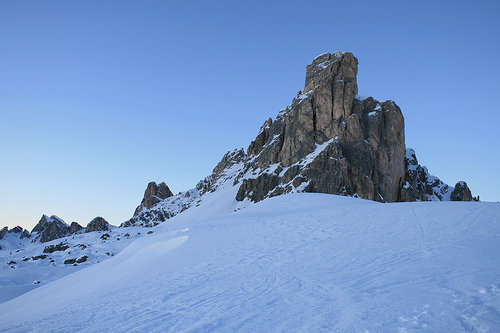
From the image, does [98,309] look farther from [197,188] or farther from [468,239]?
[197,188]

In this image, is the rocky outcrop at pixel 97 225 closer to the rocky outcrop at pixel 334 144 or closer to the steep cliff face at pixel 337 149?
the steep cliff face at pixel 337 149

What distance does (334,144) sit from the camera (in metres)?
64.2

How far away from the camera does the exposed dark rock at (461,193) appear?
8675cm

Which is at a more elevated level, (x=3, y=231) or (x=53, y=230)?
(x=3, y=231)

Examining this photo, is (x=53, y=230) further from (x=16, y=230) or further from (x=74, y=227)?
(x=16, y=230)

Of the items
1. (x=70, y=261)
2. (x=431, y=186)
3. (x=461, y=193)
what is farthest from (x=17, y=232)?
(x=461, y=193)

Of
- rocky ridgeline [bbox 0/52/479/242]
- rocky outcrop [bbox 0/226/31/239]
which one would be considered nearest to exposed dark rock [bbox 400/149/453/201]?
rocky ridgeline [bbox 0/52/479/242]

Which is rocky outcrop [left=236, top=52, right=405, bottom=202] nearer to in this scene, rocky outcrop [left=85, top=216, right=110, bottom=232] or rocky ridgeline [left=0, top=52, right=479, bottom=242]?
rocky ridgeline [left=0, top=52, right=479, bottom=242]

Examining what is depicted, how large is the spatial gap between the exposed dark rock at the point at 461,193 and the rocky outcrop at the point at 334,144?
32.4m

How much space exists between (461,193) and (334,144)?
181 ft

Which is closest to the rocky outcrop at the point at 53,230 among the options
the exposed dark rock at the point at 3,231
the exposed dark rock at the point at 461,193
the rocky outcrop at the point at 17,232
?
the rocky outcrop at the point at 17,232

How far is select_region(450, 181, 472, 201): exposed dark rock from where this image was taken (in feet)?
285

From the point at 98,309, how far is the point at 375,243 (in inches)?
372

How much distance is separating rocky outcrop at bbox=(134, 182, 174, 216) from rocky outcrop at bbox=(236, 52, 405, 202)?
313 ft
